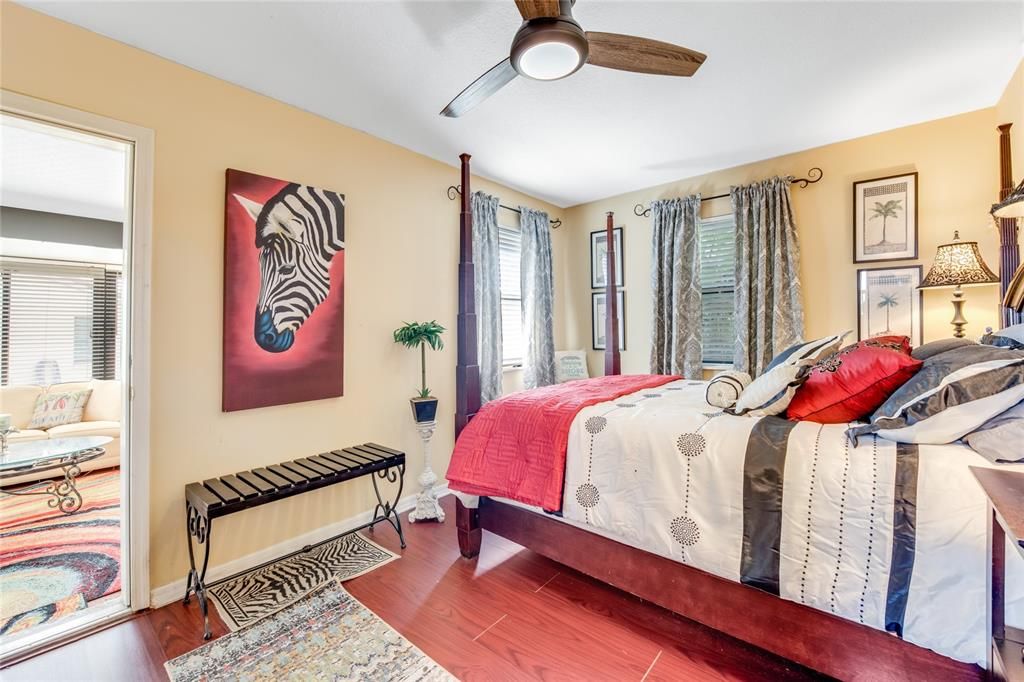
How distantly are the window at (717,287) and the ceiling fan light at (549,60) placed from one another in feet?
8.92

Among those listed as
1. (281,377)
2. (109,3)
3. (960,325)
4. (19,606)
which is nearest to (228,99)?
(109,3)

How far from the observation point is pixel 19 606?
1.98 m

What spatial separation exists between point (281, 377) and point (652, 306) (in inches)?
122

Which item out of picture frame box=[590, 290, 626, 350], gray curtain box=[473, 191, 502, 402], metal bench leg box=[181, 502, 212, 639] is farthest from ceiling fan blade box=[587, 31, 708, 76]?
picture frame box=[590, 290, 626, 350]

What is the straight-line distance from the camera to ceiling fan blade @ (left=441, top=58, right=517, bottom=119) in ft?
5.51

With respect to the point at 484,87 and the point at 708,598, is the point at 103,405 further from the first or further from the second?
the point at 708,598

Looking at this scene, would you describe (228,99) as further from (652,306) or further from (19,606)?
(652,306)

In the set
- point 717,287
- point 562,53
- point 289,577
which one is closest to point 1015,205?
point 717,287

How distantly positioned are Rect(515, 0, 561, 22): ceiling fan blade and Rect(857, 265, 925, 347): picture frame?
3.04 meters

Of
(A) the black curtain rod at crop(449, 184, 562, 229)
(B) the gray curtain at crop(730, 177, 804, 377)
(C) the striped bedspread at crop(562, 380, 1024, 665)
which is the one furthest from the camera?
(A) the black curtain rod at crop(449, 184, 562, 229)

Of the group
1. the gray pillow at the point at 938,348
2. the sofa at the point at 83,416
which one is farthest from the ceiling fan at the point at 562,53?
the sofa at the point at 83,416

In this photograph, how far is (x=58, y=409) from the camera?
402 centimetres

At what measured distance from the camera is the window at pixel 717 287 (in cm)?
378

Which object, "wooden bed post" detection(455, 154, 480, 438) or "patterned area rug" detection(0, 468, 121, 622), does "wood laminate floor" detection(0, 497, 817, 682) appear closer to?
"patterned area rug" detection(0, 468, 121, 622)
